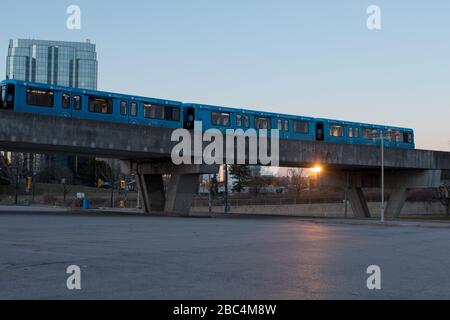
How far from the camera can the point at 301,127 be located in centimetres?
5353

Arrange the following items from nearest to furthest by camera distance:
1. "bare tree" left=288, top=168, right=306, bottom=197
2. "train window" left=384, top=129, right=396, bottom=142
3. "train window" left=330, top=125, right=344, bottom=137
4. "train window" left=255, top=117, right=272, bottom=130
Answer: "train window" left=255, top=117, right=272, bottom=130 → "train window" left=330, top=125, right=344, bottom=137 → "train window" left=384, top=129, right=396, bottom=142 → "bare tree" left=288, top=168, right=306, bottom=197

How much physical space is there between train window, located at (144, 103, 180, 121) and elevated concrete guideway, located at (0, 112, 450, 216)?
5.07 feet

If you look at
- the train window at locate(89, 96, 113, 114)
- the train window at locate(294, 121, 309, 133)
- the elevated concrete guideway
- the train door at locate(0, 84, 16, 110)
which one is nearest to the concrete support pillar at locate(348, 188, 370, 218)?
the elevated concrete guideway

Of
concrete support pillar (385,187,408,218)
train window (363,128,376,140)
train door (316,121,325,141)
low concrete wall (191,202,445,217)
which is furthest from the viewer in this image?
low concrete wall (191,202,445,217)

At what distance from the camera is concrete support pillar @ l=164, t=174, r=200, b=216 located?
50.1m

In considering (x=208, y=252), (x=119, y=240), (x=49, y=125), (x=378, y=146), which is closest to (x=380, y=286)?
(x=208, y=252)

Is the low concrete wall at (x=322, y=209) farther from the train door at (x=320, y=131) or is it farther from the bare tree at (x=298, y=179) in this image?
the bare tree at (x=298, y=179)

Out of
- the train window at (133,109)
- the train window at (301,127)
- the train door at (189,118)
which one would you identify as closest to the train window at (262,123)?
the train window at (301,127)

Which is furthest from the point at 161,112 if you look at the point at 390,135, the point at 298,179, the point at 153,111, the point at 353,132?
the point at 298,179

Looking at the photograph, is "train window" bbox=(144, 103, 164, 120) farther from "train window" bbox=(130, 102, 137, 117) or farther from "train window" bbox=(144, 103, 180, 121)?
"train window" bbox=(130, 102, 137, 117)

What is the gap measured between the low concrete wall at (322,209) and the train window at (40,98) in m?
42.4

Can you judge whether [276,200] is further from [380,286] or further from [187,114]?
[380,286]

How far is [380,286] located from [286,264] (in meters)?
3.57
